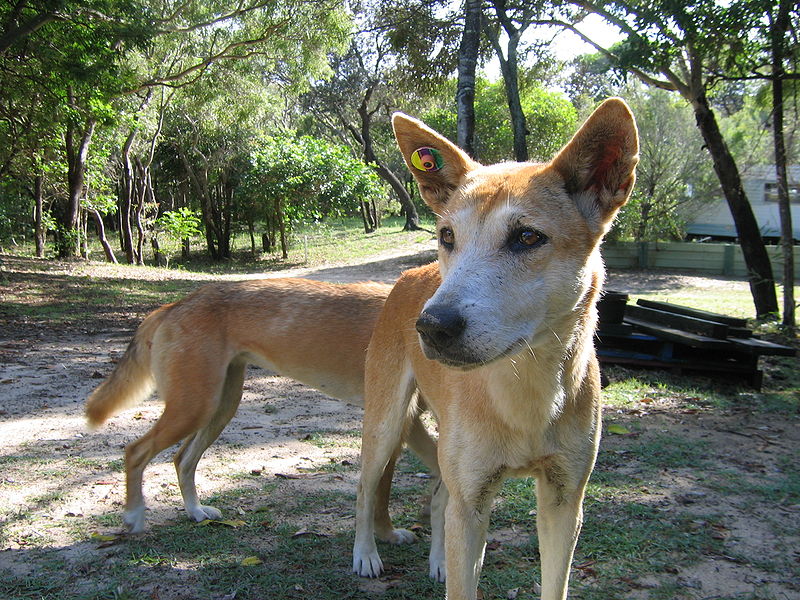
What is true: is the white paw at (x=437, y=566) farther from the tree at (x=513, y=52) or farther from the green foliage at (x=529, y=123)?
the green foliage at (x=529, y=123)

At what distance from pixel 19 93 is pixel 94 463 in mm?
11441

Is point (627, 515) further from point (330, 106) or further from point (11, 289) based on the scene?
point (330, 106)

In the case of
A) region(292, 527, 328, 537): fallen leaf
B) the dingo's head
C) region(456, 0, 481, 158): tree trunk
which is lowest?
region(292, 527, 328, 537): fallen leaf

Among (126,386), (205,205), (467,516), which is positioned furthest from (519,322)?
(205,205)

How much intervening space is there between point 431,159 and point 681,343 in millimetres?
5590

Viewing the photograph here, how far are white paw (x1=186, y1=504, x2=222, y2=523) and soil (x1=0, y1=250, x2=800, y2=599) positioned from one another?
Result: 20 centimetres

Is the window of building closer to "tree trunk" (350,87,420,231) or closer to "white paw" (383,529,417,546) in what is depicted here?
"tree trunk" (350,87,420,231)

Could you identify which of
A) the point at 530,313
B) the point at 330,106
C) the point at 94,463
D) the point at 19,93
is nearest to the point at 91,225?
the point at 330,106

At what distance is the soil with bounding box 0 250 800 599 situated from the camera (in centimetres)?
385

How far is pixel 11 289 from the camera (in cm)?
1367

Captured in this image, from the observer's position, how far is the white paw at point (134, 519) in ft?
13.2

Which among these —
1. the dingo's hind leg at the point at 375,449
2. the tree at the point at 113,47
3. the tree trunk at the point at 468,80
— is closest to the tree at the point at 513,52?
the tree trunk at the point at 468,80

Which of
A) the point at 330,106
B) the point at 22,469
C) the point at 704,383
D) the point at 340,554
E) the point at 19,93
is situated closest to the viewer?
the point at 340,554

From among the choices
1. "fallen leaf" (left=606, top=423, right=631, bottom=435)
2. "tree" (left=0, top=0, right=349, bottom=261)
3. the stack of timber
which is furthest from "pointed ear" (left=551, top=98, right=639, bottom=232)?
"tree" (left=0, top=0, right=349, bottom=261)
